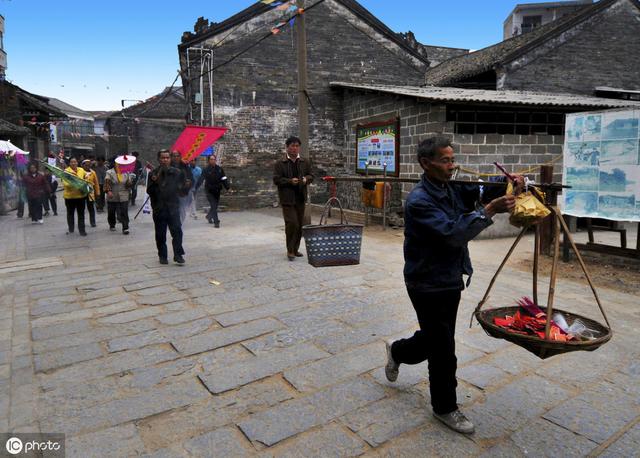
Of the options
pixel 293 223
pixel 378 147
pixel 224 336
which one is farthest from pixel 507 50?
pixel 224 336

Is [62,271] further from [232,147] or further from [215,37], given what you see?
[215,37]

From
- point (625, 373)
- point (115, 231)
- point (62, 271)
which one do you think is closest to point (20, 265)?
point (62, 271)

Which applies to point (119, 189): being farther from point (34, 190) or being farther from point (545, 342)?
point (545, 342)

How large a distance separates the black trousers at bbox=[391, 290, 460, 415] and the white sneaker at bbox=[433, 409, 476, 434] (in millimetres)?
27

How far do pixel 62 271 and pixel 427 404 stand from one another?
6.06m

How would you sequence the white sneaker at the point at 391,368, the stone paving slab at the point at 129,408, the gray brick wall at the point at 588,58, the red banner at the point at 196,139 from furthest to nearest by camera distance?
the gray brick wall at the point at 588,58
the red banner at the point at 196,139
the white sneaker at the point at 391,368
the stone paving slab at the point at 129,408

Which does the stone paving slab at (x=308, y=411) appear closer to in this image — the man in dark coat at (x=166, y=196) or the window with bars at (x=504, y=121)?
the man in dark coat at (x=166, y=196)

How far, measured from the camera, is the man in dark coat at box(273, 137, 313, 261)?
23.7 feet

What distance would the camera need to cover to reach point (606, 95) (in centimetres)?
1703

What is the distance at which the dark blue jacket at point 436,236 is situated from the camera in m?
2.51

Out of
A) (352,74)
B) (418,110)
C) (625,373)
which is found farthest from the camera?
(352,74)

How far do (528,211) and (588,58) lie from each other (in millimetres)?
18024

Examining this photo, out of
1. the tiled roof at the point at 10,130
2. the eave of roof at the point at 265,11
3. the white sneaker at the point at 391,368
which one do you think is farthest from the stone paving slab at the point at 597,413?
the tiled roof at the point at 10,130

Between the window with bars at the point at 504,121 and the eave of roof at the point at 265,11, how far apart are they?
7588 millimetres
